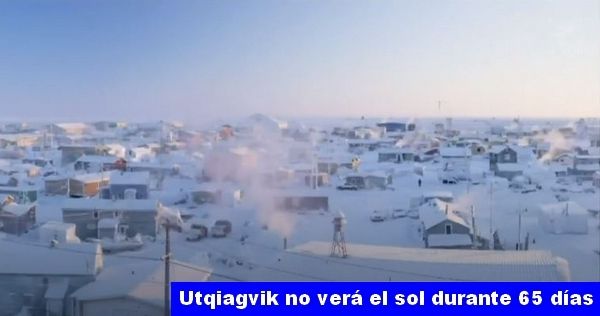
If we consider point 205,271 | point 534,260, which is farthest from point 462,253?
point 205,271

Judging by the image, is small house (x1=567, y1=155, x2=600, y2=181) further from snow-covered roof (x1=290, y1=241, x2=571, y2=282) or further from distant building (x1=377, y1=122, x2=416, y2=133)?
distant building (x1=377, y1=122, x2=416, y2=133)

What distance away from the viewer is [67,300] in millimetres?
3242

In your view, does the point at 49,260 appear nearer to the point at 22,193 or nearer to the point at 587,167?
the point at 22,193

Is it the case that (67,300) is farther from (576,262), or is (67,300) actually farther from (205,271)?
(576,262)

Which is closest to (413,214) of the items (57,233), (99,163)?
(57,233)

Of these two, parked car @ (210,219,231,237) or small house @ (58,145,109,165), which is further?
small house @ (58,145,109,165)

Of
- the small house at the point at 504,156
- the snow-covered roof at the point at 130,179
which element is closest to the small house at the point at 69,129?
the snow-covered roof at the point at 130,179

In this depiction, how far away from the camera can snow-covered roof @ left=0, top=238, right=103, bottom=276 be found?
11.1 ft

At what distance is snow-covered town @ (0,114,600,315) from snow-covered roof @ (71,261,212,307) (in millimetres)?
12

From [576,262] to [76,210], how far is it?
4.36m

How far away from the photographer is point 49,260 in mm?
3514

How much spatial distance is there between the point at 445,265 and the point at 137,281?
5.83ft

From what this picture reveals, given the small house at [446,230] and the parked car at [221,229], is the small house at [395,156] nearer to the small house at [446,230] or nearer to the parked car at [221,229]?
the small house at [446,230]

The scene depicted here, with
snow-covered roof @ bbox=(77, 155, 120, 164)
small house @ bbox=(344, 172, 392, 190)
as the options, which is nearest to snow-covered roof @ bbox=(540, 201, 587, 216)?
small house @ bbox=(344, 172, 392, 190)
